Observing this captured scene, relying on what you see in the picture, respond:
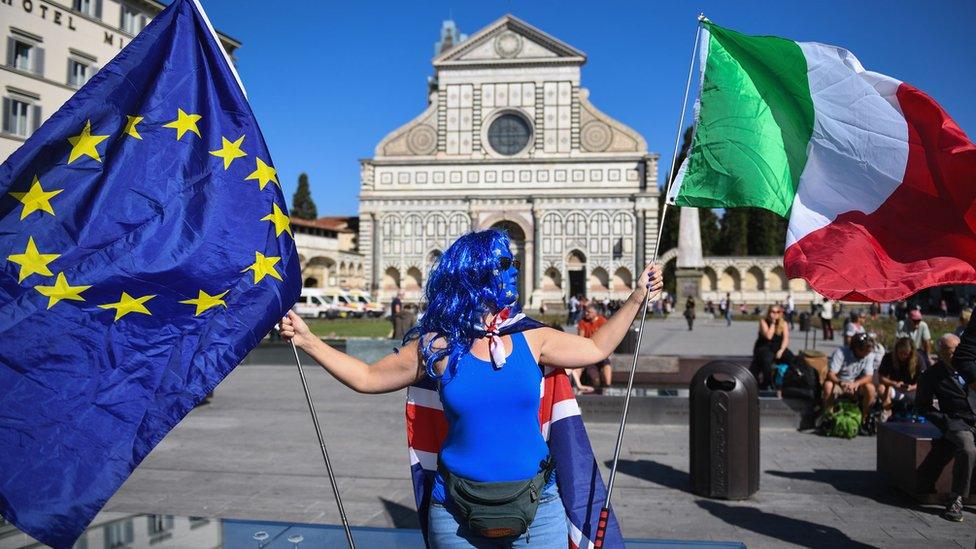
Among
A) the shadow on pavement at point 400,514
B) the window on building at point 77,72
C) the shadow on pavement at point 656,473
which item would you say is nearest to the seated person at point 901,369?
the shadow on pavement at point 656,473

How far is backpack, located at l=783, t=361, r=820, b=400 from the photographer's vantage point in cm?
833

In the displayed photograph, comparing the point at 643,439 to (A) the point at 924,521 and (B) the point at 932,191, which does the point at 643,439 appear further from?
(B) the point at 932,191

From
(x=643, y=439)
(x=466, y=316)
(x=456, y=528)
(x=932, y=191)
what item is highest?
(x=932, y=191)

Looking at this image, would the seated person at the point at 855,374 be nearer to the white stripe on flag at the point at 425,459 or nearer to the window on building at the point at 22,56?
the white stripe on flag at the point at 425,459

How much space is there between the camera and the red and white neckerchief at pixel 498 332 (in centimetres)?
218

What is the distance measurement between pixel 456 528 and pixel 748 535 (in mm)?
3073

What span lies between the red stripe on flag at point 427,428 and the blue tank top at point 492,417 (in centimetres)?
23

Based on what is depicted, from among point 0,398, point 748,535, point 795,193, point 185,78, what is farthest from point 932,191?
point 0,398

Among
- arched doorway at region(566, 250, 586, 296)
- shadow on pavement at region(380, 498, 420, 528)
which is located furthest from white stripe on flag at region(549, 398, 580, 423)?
arched doorway at region(566, 250, 586, 296)

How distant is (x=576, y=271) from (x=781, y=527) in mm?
41823

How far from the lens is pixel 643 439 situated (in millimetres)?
7637

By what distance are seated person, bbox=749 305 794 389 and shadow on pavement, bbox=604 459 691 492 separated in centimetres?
326

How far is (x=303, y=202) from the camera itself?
6750cm

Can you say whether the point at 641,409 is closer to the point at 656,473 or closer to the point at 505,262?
the point at 656,473
